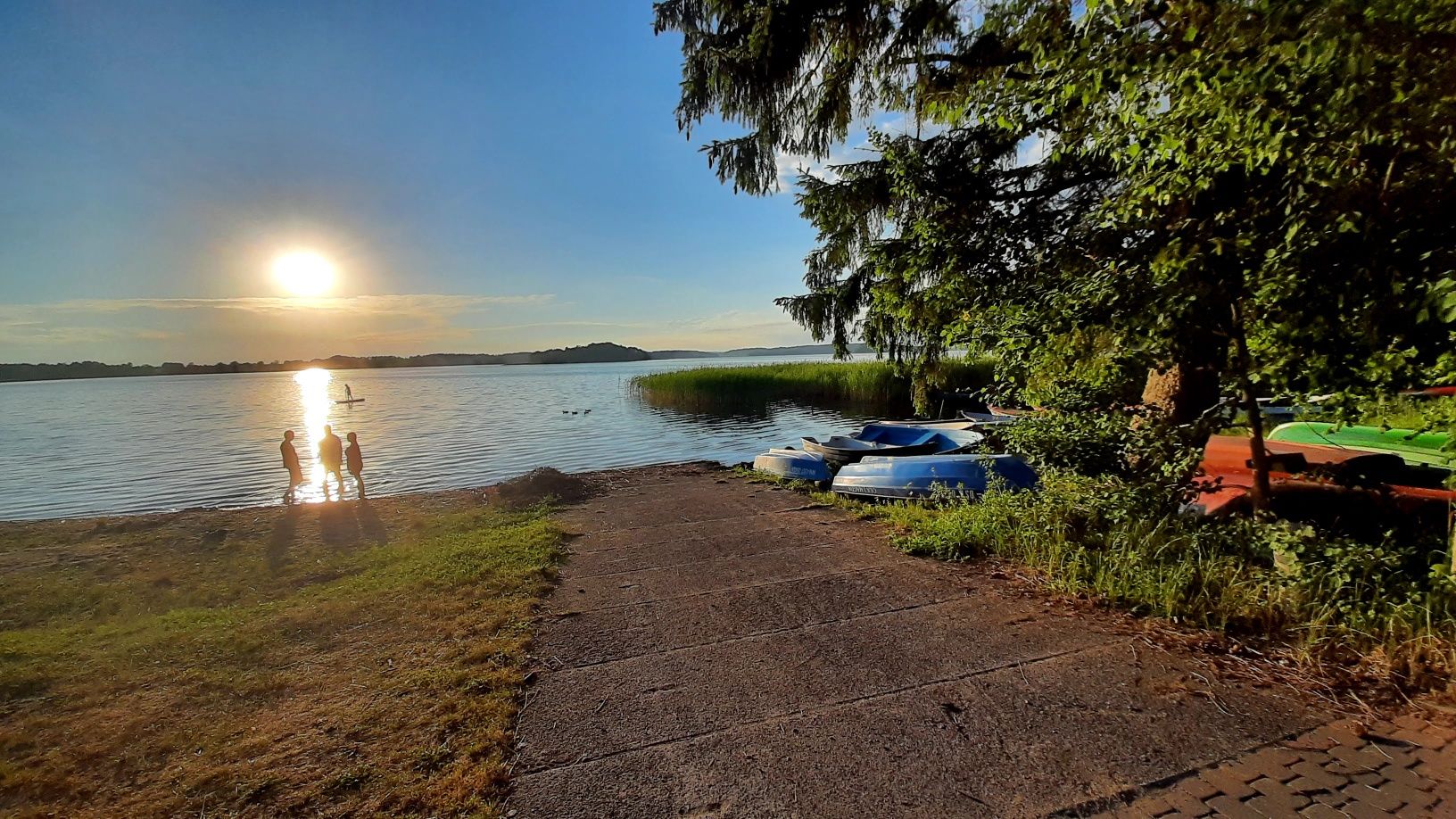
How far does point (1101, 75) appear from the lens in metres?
Answer: 3.16

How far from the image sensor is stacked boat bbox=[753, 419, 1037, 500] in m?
8.73

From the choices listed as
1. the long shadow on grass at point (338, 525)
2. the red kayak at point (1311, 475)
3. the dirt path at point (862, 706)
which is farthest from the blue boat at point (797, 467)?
the long shadow on grass at point (338, 525)

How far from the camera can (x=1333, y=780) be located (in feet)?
8.06

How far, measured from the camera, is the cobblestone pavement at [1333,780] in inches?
90.6

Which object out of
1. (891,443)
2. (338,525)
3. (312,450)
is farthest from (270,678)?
(312,450)

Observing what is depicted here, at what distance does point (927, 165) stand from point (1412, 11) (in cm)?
512

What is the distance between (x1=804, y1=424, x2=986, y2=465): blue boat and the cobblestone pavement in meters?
8.32

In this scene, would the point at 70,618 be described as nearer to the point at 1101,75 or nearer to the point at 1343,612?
the point at 1101,75

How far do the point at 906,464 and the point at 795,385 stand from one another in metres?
22.9

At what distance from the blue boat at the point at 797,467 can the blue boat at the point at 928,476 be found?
1.29m

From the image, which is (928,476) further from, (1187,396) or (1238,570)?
(1238,570)

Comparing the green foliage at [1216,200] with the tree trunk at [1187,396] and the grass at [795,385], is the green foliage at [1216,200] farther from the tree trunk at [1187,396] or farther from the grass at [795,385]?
the grass at [795,385]

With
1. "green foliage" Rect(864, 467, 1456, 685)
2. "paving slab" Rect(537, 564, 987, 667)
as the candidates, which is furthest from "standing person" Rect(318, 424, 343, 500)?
"green foliage" Rect(864, 467, 1456, 685)

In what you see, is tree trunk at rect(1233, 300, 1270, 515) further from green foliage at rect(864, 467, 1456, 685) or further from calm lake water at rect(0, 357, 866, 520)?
calm lake water at rect(0, 357, 866, 520)
